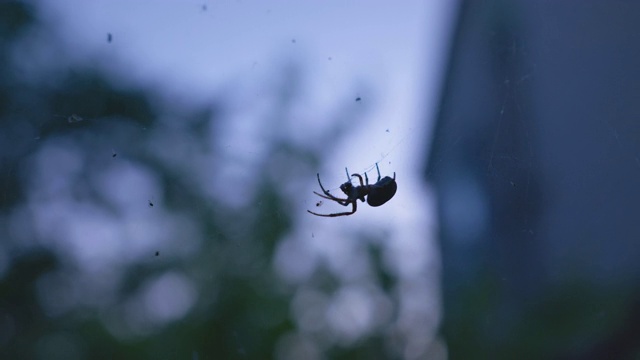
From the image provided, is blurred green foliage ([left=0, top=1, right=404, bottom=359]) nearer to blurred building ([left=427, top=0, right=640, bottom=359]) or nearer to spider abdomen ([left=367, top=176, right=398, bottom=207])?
blurred building ([left=427, top=0, right=640, bottom=359])

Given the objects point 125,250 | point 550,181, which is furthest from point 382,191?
point 125,250

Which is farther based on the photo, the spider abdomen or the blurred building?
the blurred building

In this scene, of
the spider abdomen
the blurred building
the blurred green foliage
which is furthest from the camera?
the blurred green foliage

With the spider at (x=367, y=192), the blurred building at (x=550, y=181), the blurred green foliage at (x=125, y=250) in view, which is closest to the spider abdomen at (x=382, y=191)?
the spider at (x=367, y=192)

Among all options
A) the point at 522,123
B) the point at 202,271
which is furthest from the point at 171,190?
the point at 522,123

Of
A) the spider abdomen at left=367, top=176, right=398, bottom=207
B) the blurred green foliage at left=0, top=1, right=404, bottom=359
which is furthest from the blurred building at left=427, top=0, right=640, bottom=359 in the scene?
the blurred green foliage at left=0, top=1, right=404, bottom=359

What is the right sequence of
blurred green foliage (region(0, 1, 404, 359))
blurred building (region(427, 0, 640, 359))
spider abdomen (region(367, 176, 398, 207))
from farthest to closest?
blurred green foliage (region(0, 1, 404, 359)) → blurred building (region(427, 0, 640, 359)) → spider abdomen (region(367, 176, 398, 207))

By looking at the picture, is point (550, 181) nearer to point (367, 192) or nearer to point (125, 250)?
point (367, 192)
